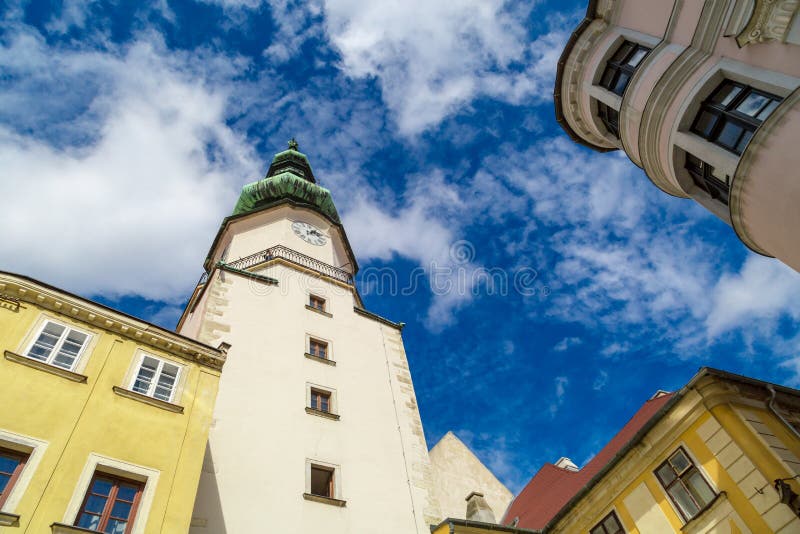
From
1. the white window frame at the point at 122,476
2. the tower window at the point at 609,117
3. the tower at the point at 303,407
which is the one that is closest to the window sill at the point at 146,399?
the white window frame at the point at 122,476

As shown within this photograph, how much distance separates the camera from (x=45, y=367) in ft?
32.4

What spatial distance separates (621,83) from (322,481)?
14.8 m

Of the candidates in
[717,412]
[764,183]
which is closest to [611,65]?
[764,183]

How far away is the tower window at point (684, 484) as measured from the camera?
11750 mm

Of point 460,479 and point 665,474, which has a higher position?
point 460,479

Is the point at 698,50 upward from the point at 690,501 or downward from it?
upward

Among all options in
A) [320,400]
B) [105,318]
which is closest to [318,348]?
[320,400]

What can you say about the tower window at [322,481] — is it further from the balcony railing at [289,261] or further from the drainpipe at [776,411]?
the drainpipe at [776,411]

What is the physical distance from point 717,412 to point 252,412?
1265 centimetres

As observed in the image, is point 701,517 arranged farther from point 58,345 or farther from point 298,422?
point 58,345

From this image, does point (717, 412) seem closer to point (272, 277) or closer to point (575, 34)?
point (575, 34)

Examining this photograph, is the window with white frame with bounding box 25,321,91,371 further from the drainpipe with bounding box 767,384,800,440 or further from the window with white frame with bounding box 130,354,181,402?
the drainpipe with bounding box 767,384,800,440

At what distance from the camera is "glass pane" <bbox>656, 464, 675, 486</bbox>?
12727 millimetres

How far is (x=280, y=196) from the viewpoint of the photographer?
31.0 meters
